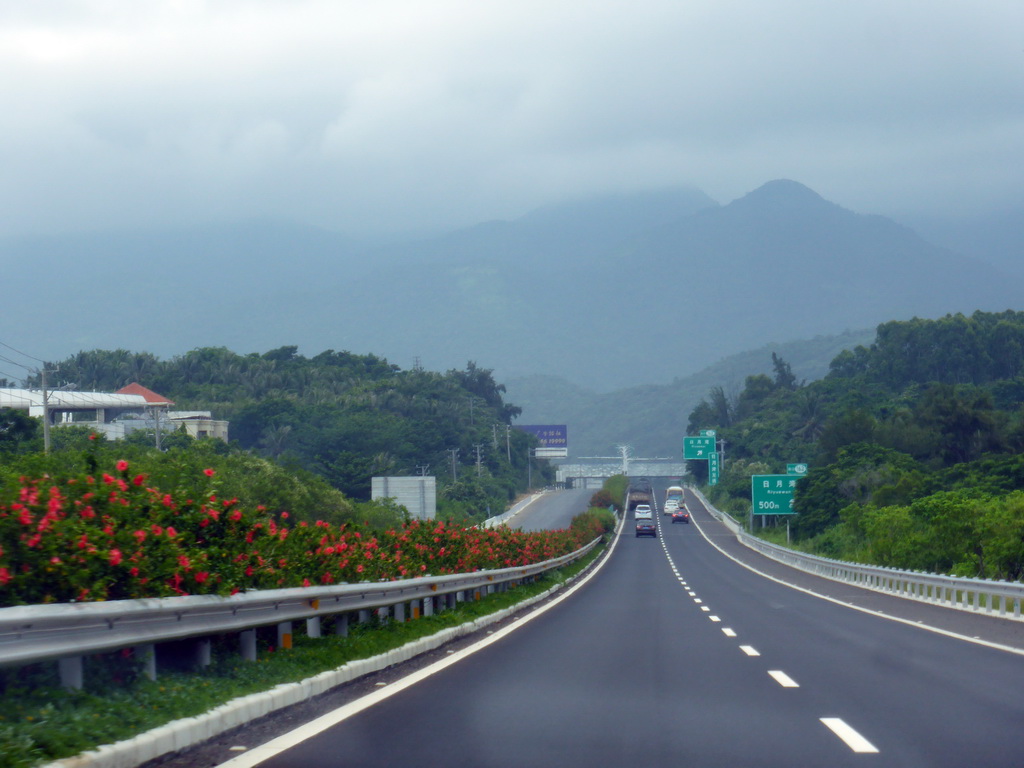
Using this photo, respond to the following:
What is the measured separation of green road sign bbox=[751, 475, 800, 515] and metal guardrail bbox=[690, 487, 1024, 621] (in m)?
9.58

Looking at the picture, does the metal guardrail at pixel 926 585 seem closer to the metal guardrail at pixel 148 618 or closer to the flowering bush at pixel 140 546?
the flowering bush at pixel 140 546

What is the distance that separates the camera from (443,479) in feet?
429

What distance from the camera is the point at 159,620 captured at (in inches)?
340

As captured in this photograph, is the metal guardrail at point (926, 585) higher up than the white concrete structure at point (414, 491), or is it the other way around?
the white concrete structure at point (414, 491)

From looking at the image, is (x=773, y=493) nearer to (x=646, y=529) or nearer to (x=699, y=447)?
(x=646, y=529)

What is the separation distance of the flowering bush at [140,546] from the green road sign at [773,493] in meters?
61.1

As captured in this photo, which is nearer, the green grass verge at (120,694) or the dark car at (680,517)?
the green grass verge at (120,694)

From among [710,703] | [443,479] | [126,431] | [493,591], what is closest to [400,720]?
[710,703]

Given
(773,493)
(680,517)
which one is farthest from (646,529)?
(773,493)

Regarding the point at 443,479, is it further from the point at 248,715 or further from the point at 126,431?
the point at 248,715

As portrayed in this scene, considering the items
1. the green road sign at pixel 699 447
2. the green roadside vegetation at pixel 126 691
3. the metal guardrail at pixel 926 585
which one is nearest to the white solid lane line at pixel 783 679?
the green roadside vegetation at pixel 126 691

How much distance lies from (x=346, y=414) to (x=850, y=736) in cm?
12374

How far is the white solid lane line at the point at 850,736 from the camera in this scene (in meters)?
8.16

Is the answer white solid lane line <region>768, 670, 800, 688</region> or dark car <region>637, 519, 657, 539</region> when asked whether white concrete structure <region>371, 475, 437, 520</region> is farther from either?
dark car <region>637, 519, 657, 539</region>
